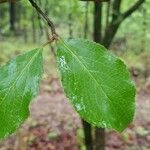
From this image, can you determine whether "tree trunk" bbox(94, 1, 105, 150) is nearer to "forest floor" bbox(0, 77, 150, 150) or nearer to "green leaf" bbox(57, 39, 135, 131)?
"green leaf" bbox(57, 39, 135, 131)

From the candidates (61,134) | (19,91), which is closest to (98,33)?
(19,91)

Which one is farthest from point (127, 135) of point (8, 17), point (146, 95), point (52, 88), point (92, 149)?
point (8, 17)

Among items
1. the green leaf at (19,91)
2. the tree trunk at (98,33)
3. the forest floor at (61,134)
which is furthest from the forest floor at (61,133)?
the green leaf at (19,91)

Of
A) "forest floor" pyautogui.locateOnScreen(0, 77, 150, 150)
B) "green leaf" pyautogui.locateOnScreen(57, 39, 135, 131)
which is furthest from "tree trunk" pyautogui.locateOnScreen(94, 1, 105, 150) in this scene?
"forest floor" pyautogui.locateOnScreen(0, 77, 150, 150)

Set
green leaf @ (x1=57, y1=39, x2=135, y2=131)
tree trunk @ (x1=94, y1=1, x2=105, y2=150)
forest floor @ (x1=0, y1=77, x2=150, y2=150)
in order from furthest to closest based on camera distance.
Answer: forest floor @ (x1=0, y1=77, x2=150, y2=150) → tree trunk @ (x1=94, y1=1, x2=105, y2=150) → green leaf @ (x1=57, y1=39, x2=135, y2=131)

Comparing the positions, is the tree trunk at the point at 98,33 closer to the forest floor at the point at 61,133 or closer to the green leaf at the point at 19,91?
the green leaf at the point at 19,91

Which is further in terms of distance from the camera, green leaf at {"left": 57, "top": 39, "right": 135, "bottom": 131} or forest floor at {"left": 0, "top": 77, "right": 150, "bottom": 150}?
forest floor at {"left": 0, "top": 77, "right": 150, "bottom": 150}

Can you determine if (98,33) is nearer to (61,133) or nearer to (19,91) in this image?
(19,91)
